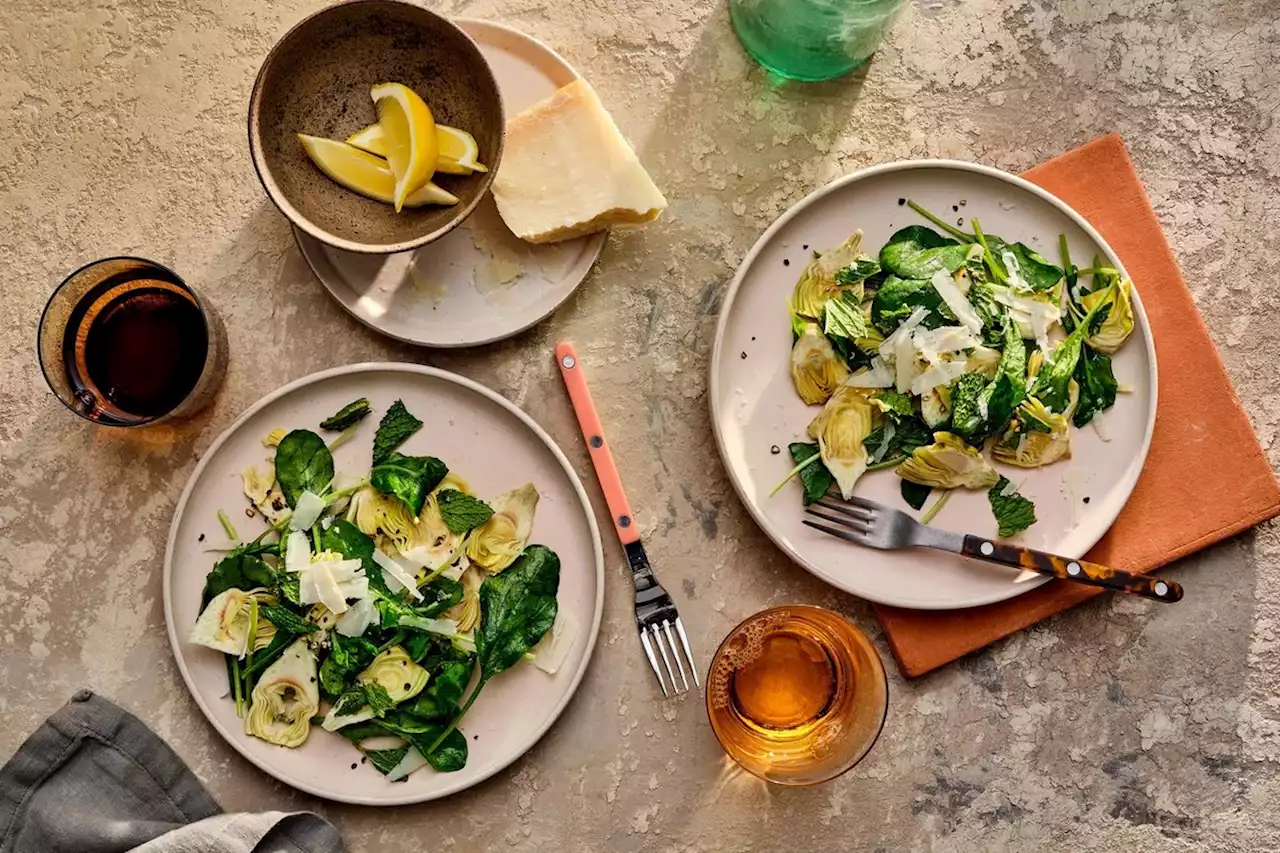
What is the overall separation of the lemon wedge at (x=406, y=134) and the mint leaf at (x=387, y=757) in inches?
25.5

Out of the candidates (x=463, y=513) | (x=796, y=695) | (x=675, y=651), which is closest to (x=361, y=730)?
(x=463, y=513)

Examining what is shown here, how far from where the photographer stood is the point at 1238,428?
4.54 feet

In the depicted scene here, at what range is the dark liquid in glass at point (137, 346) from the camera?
1.28 metres

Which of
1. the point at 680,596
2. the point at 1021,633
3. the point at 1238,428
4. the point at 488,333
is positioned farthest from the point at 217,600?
the point at 1238,428

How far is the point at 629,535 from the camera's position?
1353 mm

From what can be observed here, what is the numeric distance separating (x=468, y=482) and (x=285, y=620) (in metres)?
0.27

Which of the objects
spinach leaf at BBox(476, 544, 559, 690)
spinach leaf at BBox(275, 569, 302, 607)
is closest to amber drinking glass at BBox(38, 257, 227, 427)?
spinach leaf at BBox(275, 569, 302, 607)

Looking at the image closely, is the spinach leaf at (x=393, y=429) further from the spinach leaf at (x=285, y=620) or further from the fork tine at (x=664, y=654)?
the fork tine at (x=664, y=654)

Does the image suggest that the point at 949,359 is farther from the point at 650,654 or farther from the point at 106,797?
the point at 106,797

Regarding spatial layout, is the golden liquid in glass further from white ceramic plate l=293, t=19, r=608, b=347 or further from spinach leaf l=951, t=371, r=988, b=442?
white ceramic plate l=293, t=19, r=608, b=347

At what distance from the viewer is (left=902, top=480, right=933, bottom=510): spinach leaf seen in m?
1.33

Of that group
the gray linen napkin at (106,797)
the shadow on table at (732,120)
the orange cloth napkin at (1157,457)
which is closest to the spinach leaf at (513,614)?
the gray linen napkin at (106,797)

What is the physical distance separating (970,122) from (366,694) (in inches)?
42.2

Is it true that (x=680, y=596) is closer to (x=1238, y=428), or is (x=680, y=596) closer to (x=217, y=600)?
(x=217, y=600)
